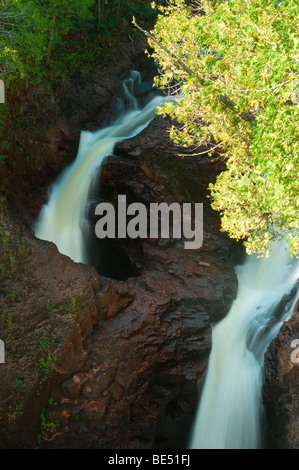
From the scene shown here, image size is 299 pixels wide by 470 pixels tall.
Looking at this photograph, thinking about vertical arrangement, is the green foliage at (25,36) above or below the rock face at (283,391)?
above

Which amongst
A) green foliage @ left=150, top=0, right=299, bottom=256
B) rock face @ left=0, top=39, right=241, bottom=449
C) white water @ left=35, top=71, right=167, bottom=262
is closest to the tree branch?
green foliage @ left=150, top=0, right=299, bottom=256

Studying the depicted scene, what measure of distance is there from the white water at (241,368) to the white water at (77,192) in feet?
15.9

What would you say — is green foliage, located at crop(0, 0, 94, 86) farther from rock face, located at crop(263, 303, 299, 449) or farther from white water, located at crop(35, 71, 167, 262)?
rock face, located at crop(263, 303, 299, 449)

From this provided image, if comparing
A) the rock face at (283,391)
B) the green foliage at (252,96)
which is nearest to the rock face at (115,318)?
the rock face at (283,391)

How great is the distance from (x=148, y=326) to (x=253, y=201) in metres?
4.59

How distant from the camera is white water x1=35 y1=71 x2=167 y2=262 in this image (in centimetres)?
1078

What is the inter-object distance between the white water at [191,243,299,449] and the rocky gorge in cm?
34

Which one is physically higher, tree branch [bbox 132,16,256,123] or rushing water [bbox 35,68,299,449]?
tree branch [bbox 132,16,256,123]

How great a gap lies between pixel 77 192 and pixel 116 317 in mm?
4409

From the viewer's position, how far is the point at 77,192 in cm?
1142

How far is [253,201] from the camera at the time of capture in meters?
6.67

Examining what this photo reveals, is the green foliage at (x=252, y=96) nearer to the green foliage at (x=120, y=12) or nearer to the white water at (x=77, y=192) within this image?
the white water at (x=77, y=192)

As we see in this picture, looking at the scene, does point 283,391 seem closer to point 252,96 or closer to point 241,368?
point 241,368

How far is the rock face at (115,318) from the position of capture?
7625mm
